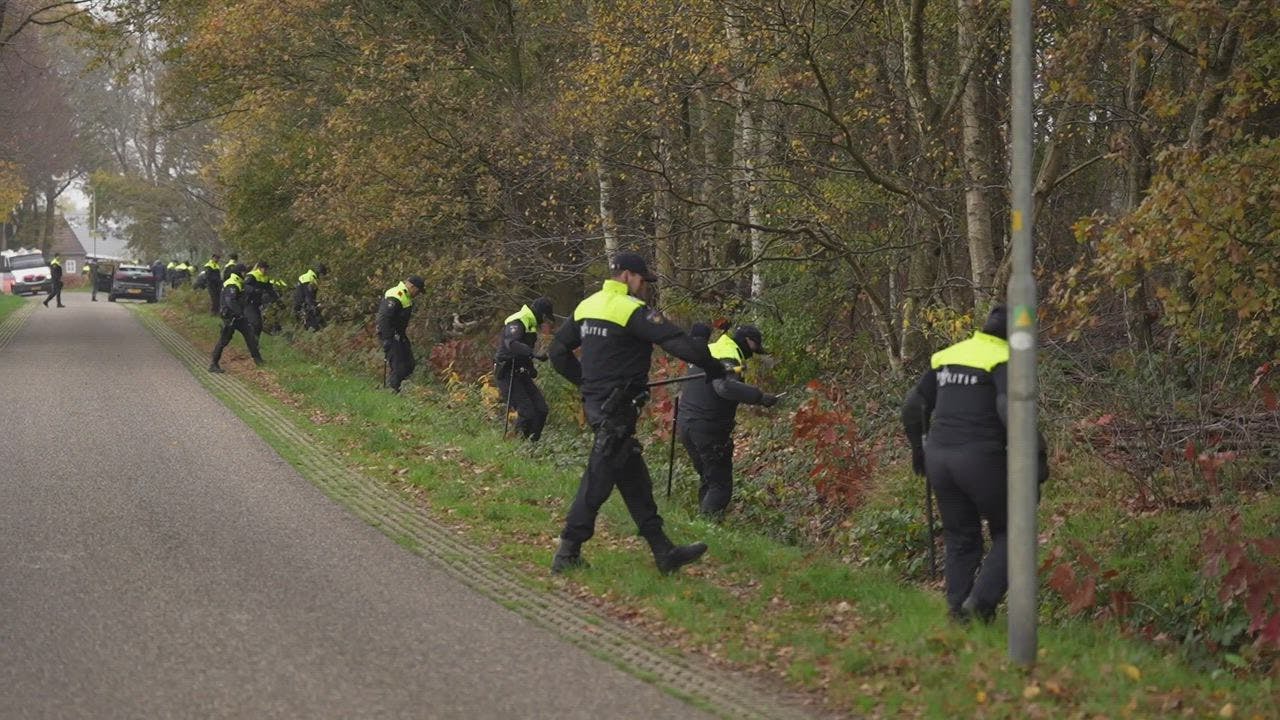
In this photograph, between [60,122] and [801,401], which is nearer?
[801,401]

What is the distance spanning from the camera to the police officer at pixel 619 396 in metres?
9.26

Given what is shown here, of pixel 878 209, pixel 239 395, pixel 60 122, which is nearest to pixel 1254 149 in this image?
pixel 878 209

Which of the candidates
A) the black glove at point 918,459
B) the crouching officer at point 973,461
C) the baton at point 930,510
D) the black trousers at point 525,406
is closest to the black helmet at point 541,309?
the black trousers at point 525,406

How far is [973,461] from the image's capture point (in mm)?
7941

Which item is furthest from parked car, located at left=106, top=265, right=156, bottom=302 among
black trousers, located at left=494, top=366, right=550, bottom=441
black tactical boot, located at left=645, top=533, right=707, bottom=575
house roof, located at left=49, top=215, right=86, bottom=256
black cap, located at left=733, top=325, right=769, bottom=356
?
house roof, located at left=49, top=215, right=86, bottom=256

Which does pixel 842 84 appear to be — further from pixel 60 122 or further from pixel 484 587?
pixel 60 122

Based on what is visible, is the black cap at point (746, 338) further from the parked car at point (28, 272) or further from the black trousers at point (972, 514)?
the parked car at point (28, 272)

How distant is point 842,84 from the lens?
16.8m

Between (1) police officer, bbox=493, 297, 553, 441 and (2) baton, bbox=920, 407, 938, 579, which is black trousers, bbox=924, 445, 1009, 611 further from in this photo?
(1) police officer, bbox=493, 297, 553, 441

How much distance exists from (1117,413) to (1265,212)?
2554 millimetres

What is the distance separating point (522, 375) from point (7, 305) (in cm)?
3153

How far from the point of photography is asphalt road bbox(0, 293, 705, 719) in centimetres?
687

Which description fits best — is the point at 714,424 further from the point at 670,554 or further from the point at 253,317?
the point at 253,317

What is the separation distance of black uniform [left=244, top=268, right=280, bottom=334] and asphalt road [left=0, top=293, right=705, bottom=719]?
9.10m
